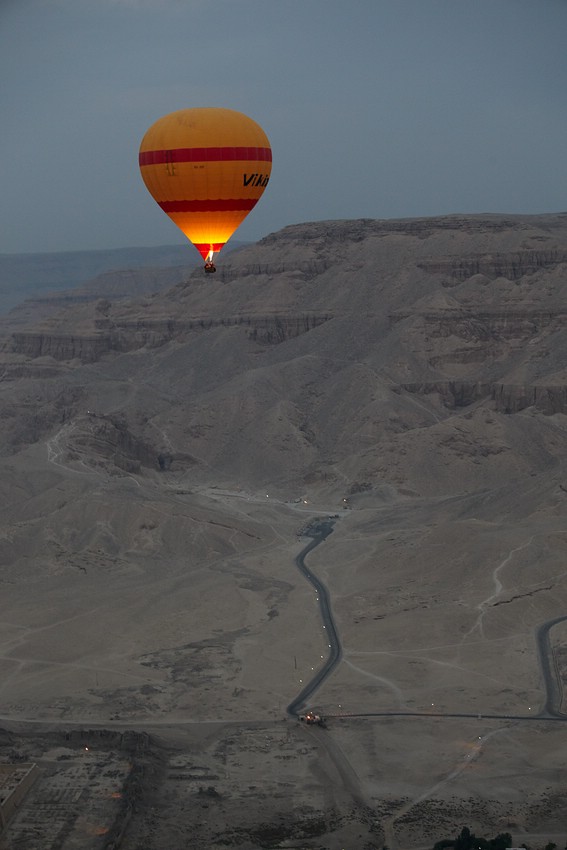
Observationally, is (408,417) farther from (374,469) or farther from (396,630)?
(396,630)

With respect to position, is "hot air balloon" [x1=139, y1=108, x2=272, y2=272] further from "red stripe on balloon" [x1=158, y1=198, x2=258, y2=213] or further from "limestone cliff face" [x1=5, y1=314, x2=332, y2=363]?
"limestone cliff face" [x1=5, y1=314, x2=332, y2=363]

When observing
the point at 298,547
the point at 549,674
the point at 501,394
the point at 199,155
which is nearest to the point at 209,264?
the point at 199,155

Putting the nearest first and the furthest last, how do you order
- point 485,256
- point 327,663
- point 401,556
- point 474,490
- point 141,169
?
point 141,169, point 327,663, point 401,556, point 474,490, point 485,256

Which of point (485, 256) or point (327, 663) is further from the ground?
point (485, 256)

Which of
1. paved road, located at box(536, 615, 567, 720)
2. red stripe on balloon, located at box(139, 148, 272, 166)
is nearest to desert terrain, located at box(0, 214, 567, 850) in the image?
paved road, located at box(536, 615, 567, 720)

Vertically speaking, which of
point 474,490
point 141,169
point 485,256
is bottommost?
point 474,490

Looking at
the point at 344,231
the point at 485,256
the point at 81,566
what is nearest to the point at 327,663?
the point at 81,566

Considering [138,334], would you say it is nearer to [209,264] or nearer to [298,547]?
[298,547]

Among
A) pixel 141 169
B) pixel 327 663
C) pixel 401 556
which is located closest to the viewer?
pixel 141 169
